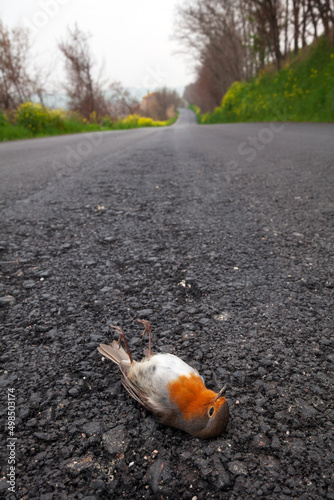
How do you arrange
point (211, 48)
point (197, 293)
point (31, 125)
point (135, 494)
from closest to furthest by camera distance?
point (135, 494)
point (197, 293)
point (31, 125)
point (211, 48)

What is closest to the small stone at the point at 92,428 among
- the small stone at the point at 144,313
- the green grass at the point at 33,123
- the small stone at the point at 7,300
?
the small stone at the point at 144,313

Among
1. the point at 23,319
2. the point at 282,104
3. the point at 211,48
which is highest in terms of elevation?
the point at 211,48

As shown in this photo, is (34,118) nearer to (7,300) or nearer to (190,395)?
(7,300)

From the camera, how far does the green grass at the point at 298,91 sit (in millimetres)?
11930

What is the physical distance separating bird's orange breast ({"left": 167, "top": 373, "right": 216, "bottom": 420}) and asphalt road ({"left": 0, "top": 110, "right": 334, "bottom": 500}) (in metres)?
0.07

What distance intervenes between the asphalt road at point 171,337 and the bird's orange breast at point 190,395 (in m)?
0.07

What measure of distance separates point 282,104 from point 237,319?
16.6 metres

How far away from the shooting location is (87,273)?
5.37ft

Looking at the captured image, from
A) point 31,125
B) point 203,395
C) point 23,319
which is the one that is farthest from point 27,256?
point 31,125

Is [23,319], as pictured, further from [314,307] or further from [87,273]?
[314,307]

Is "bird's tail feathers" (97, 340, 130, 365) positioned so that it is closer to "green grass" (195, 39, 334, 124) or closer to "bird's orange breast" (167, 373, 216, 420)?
"bird's orange breast" (167, 373, 216, 420)

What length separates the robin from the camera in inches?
32.3

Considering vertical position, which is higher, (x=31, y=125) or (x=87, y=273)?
(x=31, y=125)

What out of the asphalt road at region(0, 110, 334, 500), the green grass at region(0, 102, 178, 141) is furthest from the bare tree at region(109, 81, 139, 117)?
the asphalt road at region(0, 110, 334, 500)
